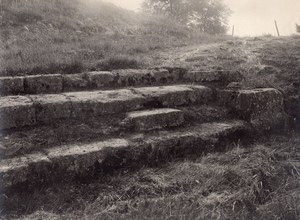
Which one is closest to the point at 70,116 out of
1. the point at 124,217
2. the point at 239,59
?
the point at 124,217

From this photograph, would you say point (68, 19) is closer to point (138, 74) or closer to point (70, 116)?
point (138, 74)

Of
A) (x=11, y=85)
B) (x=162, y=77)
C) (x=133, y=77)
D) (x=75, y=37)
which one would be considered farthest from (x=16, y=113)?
(x=75, y=37)

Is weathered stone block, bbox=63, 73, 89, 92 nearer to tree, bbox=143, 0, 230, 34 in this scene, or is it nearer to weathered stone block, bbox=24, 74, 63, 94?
weathered stone block, bbox=24, 74, 63, 94

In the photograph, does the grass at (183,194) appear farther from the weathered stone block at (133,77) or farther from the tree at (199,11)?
the tree at (199,11)

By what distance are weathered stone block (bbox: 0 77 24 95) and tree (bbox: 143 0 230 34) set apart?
Answer: 25.2 m

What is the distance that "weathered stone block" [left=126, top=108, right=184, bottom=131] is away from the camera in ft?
13.4

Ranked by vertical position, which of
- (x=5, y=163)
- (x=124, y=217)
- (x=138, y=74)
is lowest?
(x=124, y=217)

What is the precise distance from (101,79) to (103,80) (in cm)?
3

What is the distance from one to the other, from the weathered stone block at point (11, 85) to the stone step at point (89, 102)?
0.36m

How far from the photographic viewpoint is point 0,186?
293 centimetres

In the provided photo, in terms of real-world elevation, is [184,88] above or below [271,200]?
above

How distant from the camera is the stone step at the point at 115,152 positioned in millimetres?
3105

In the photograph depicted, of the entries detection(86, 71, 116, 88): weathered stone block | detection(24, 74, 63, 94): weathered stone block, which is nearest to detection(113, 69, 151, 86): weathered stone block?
detection(86, 71, 116, 88): weathered stone block

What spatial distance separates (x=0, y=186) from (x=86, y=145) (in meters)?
0.94
